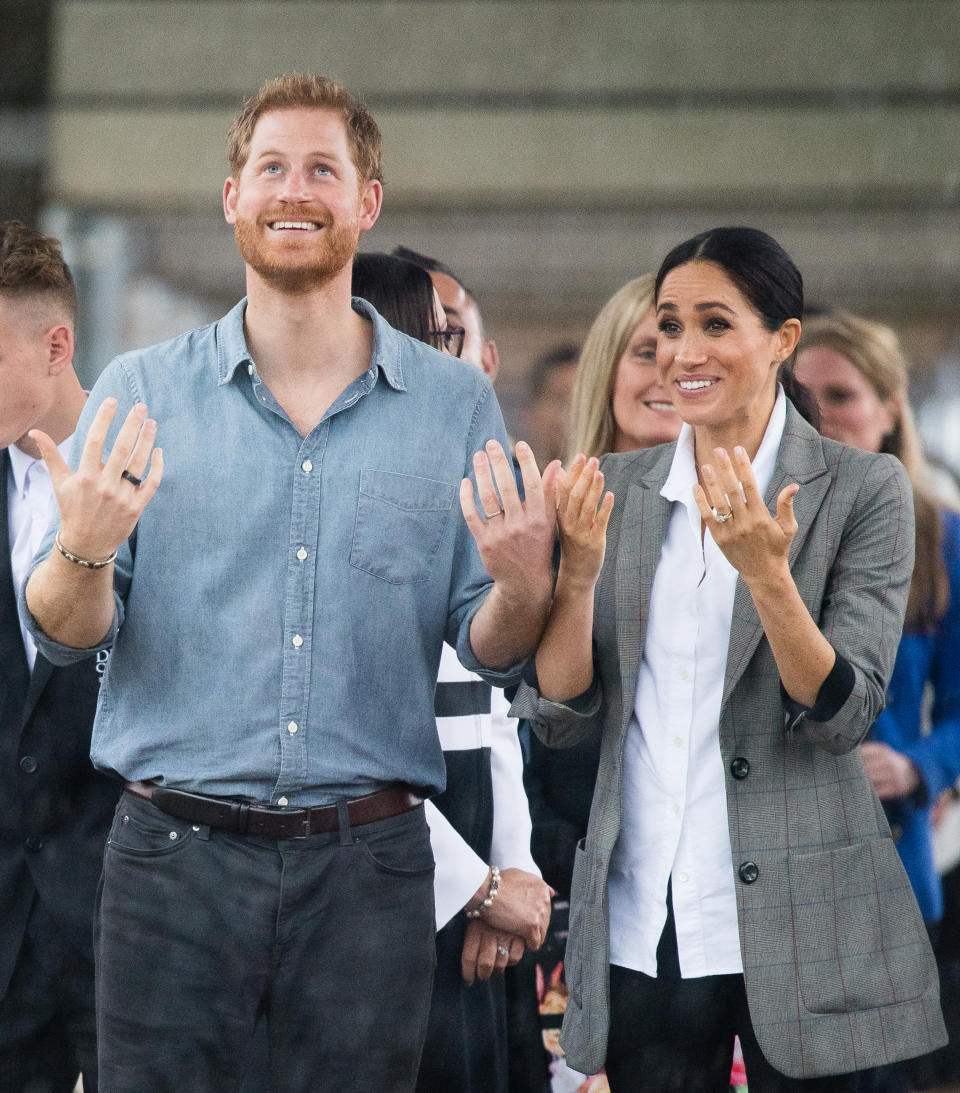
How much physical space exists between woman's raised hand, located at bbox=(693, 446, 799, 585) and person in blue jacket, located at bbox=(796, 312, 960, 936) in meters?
1.06

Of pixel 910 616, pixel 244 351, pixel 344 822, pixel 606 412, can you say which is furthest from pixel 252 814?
pixel 910 616

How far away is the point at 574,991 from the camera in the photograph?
206 cm

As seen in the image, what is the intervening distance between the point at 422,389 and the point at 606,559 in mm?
386

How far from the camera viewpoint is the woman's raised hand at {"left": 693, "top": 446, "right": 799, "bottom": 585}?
6.08 ft

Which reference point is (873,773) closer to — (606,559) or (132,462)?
(606,559)

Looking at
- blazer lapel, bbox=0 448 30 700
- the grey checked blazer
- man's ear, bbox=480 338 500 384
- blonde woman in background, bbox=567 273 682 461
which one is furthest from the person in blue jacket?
blazer lapel, bbox=0 448 30 700

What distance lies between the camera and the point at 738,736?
199cm

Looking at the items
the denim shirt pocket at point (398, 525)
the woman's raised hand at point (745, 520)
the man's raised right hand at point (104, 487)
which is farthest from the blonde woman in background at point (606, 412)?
the man's raised right hand at point (104, 487)

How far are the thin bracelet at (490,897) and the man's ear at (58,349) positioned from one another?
116cm

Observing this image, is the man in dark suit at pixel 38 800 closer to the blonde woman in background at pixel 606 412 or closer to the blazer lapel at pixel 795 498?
the blonde woman in background at pixel 606 412

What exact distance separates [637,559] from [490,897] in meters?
0.65

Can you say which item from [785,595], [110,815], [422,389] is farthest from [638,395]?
[110,815]

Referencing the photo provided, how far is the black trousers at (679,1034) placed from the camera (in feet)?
6.53

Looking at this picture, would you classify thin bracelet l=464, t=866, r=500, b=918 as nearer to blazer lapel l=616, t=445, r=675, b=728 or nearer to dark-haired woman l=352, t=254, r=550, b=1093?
dark-haired woman l=352, t=254, r=550, b=1093
